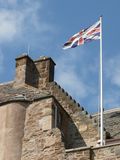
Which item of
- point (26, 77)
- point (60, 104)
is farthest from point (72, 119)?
point (26, 77)

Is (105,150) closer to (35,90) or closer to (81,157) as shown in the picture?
(81,157)

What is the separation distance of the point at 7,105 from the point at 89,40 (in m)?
4.71

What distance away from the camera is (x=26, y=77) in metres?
31.9

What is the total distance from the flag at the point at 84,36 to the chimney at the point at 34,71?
2.48 meters

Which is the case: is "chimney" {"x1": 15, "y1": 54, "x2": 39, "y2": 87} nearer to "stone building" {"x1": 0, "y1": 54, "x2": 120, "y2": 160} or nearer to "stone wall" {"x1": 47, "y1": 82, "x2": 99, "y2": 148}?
"stone building" {"x1": 0, "y1": 54, "x2": 120, "y2": 160}

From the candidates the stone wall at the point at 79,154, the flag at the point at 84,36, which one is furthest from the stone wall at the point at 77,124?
the stone wall at the point at 79,154

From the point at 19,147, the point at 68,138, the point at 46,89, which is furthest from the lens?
the point at 46,89

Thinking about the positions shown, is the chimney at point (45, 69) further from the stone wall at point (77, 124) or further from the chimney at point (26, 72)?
the stone wall at point (77, 124)

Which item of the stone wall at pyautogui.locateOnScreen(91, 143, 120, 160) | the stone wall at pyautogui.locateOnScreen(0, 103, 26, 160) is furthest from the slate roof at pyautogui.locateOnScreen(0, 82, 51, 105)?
the stone wall at pyautogui.locateOnScreen(91, 143, 120, 160)

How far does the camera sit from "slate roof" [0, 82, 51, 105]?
28891 mm

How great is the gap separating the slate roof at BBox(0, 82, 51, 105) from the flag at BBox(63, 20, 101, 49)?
2429 millimetres

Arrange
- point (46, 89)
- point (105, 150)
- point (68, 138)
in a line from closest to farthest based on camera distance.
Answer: point (105, 150), point (68, 138), point (46, 89)

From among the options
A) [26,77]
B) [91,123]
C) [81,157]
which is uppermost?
[26,77]

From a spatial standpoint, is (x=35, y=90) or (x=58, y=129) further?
(x=35, y=90)
